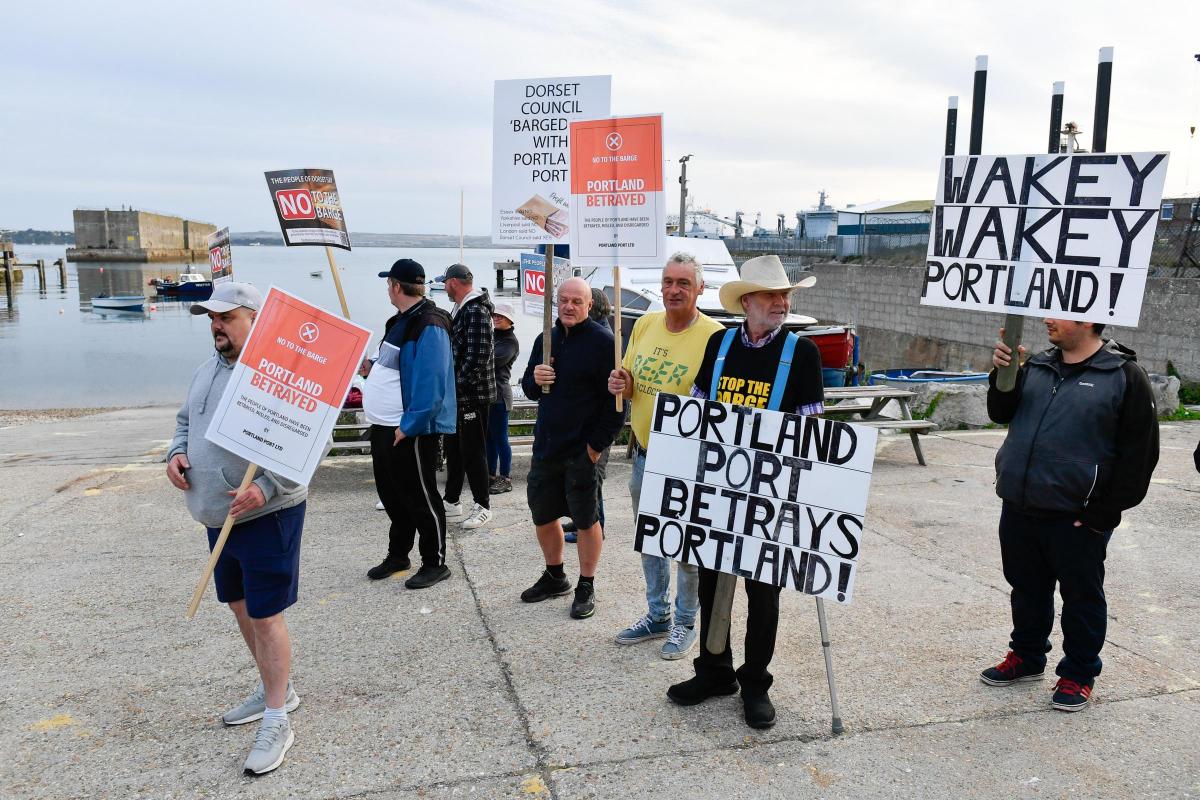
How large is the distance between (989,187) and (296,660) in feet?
13.7

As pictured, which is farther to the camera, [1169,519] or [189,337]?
[189,337]

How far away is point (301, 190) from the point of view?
22.1 ft

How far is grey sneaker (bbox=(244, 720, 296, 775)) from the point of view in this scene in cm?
337

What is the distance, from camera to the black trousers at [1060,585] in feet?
12.6

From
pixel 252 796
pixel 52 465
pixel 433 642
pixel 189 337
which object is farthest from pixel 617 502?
pixel 189 337

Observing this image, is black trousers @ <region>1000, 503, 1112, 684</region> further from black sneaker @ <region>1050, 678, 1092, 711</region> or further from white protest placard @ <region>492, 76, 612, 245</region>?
white protest placard @ <region>492, 76, 612, 245</region>

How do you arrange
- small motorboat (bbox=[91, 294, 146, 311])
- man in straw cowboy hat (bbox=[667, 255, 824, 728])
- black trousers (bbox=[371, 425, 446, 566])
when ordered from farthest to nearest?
small motorboat (bbox=[91, 294, 146, 311]), black trousers (bbox=[371, 425, 446, 566]), man in straw cowboy hat (bbox=[667, 255, 824, 728])

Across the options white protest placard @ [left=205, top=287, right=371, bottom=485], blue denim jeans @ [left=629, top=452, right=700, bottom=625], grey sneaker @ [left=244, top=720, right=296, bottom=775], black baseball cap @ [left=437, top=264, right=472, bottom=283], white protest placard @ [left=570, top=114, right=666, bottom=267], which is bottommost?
grey sneaker @ [left=244, top=720, right=296, bottom=775]

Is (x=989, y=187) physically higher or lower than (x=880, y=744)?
higher

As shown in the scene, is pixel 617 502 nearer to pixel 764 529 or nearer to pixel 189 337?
pixel 764 529

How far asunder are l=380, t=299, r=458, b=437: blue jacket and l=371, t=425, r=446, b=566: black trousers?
153 mm

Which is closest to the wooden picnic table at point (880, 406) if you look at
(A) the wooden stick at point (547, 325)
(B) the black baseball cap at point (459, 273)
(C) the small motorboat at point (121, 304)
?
(B) the black baseball cap at point (459, 273)

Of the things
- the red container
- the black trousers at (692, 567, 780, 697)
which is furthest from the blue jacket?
the red container

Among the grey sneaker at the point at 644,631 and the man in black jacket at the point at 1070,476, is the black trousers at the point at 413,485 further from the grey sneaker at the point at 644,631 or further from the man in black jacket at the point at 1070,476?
the man in black jacket at the point at 1070,476
